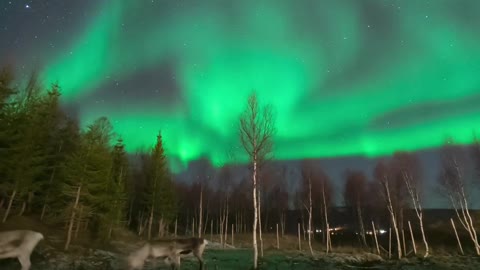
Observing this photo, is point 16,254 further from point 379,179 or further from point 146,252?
point 379,179

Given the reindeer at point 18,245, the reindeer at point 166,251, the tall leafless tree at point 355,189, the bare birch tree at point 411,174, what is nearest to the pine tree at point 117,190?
the reindeer at point 166,251

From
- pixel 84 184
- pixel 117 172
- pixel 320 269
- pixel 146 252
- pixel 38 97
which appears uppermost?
pixel 38 97

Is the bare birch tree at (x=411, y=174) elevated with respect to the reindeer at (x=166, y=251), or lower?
elevated

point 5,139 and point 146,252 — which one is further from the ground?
point 5,139

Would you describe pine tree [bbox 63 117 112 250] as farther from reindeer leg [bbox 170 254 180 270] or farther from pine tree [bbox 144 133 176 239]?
pine tree [bbox 144 133 176 239]

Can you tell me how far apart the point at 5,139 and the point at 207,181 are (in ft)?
130

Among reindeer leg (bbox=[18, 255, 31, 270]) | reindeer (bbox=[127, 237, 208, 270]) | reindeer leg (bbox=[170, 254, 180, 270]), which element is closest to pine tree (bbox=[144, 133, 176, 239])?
reindeer (bbox=[127, 237, 208, 270])

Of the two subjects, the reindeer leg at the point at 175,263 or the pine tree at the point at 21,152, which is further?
the pine tree at the point at 21,152

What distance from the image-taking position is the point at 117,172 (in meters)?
47.3

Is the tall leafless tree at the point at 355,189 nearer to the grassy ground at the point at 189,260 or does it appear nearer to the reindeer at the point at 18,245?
the grassy ground at the point at 189,260

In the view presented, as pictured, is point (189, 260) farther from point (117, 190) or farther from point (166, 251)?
point (117, 190)

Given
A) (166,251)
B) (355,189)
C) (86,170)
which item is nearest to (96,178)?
(86,170)

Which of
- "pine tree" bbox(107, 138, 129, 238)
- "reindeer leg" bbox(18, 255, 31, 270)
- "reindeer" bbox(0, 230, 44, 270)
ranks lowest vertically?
"reindeer leg" bbox(18, 255, 31, 270)

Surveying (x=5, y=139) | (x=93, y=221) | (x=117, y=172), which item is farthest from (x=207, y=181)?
(x=5, y=139)
